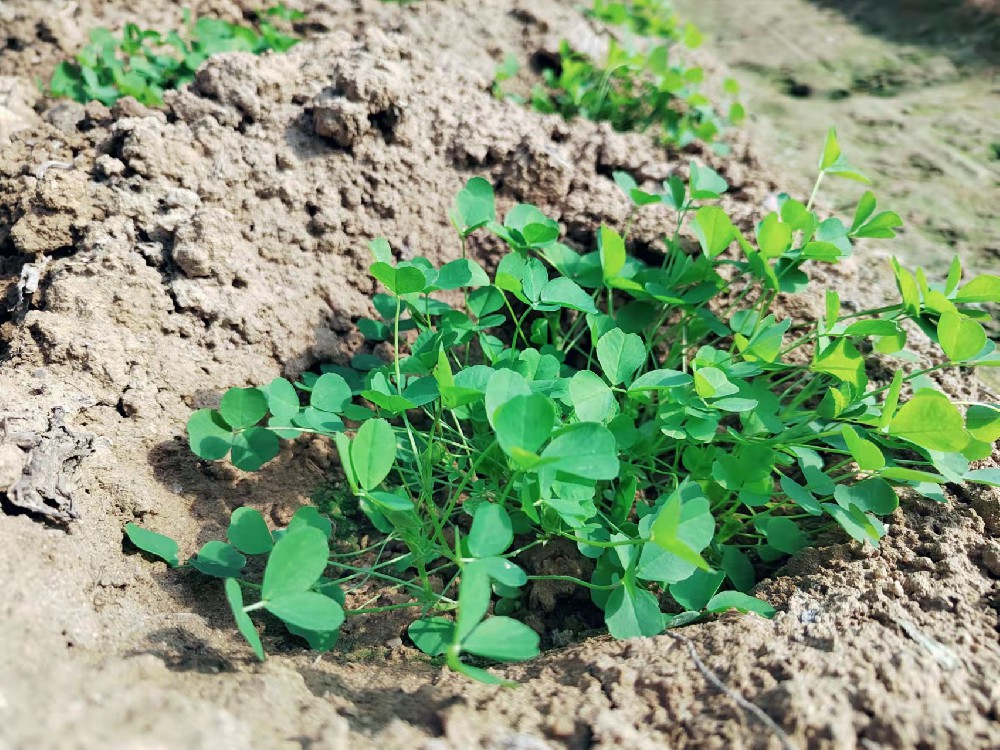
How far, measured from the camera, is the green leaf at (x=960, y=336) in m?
1.37

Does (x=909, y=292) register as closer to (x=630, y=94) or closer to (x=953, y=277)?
(x=953, y=277)

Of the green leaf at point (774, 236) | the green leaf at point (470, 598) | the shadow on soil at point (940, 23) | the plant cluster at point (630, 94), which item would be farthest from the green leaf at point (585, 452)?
the shadow on soil at point (940, 23)

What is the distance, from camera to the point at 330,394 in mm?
1503

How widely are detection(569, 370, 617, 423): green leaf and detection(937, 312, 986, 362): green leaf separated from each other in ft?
2.11

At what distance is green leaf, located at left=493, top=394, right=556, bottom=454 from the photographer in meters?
1.09

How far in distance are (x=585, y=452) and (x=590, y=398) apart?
0.76 feet

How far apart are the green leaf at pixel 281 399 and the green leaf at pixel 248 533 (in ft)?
0.67

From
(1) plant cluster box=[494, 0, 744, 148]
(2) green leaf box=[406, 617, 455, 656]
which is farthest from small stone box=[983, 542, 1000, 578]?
(1) plant cluster box=[494, 0, 744, 148]

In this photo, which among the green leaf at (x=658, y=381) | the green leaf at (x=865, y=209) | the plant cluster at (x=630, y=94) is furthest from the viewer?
the plant cluster at (x=630, y=94)

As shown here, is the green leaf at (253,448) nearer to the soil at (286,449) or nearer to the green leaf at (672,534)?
the soil at (286,449)

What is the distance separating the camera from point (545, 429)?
1103 millimetres

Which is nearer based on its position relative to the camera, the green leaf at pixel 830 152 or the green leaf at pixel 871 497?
the green leaf at pixel 871 497

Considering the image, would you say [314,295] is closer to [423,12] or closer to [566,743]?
[566,743]

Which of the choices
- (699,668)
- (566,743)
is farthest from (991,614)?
(566,743)
